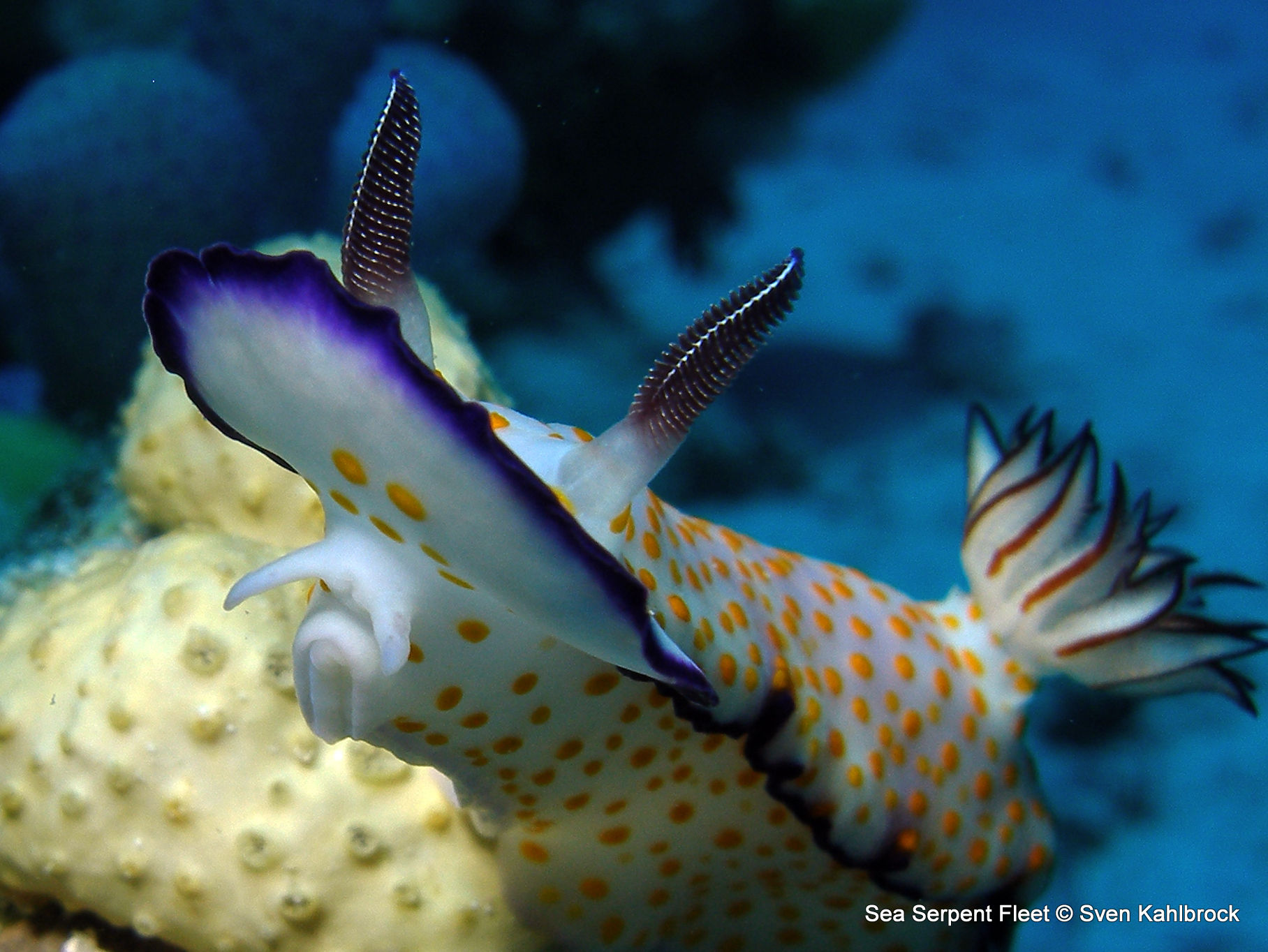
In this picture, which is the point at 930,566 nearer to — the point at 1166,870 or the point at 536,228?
the point at 1166,870

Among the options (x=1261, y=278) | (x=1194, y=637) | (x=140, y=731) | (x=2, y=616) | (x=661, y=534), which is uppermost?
(x=1261, y=278)

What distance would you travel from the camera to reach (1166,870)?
3469 mm

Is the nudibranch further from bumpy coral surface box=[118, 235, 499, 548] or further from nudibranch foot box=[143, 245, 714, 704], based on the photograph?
bumpy coral surface box=[118, 235, 499, 548]

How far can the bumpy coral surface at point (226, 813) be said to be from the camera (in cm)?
162

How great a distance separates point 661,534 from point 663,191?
193 inches

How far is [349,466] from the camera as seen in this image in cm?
98

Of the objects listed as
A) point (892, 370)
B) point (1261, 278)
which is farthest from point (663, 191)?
point (1261, 278)

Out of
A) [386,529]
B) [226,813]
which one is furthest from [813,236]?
[386,529]

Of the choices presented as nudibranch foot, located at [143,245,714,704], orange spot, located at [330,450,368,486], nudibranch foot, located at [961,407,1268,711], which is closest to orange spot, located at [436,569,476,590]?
nudibranch foot, located at [143,245,714,704]

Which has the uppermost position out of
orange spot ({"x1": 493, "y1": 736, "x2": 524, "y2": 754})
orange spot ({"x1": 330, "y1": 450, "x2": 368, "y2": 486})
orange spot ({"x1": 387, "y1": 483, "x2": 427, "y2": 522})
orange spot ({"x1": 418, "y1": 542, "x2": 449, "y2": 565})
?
orange spot ({"x1": 330, "y1": 450, "x2": 368, "y2": 486})

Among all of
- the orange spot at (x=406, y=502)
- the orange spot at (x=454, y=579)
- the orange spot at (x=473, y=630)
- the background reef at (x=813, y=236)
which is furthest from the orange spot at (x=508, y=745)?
the background reef at (x=813, y=236)

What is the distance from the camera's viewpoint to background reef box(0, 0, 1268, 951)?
11.1 feet

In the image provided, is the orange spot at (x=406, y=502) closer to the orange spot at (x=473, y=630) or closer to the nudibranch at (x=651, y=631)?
the nudibranch at (x=651, y=631)

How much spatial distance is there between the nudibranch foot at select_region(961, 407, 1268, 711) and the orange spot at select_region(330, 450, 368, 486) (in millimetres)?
1642
